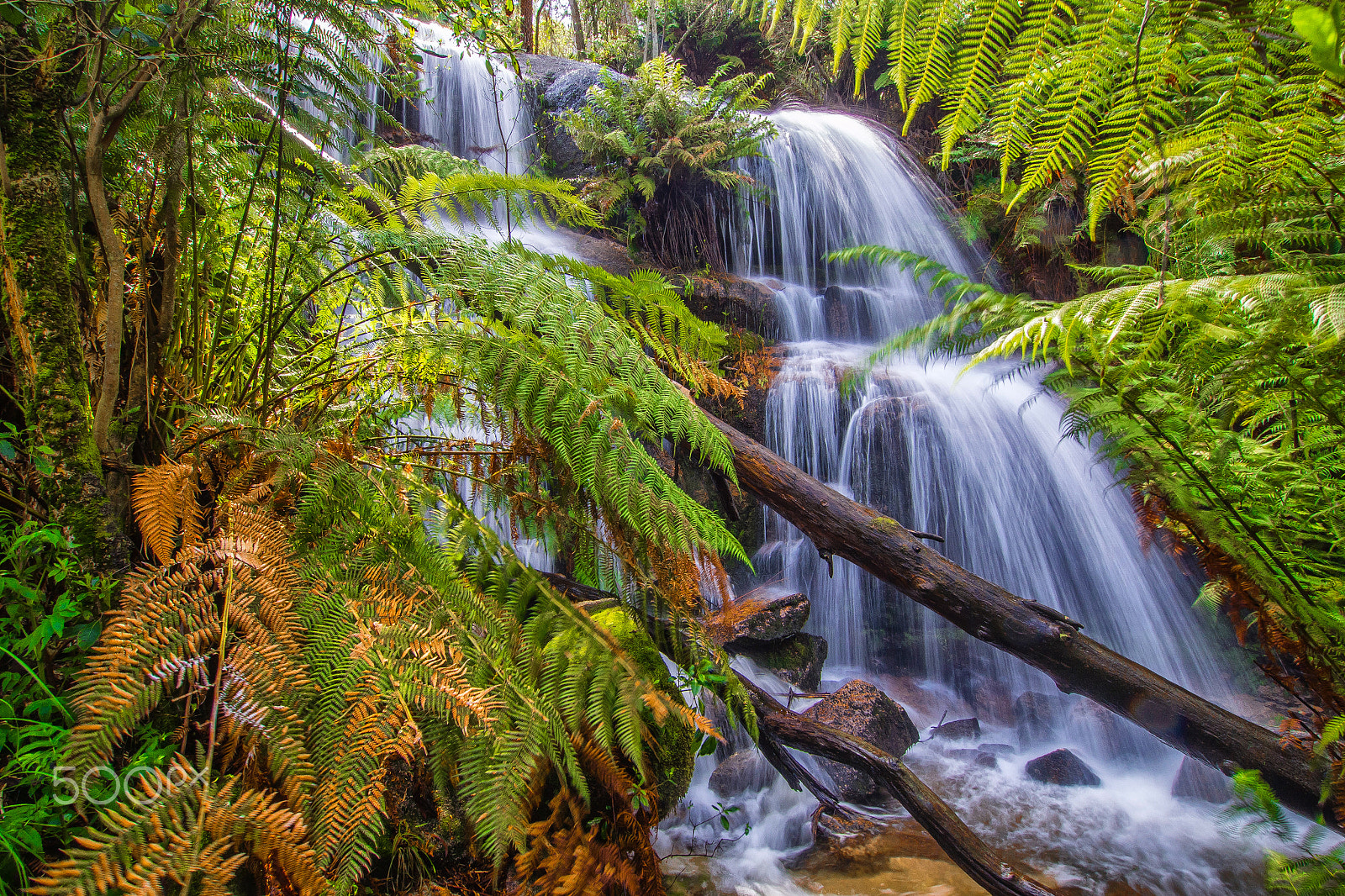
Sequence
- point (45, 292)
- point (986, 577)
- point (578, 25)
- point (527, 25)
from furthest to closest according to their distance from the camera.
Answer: point (578, 25)
point (527, 25)
point (986, 577)
point (45, 292)

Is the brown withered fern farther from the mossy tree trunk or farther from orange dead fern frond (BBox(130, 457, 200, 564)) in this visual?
the mossy tree trunk

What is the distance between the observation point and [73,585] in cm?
101

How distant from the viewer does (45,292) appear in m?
1.05

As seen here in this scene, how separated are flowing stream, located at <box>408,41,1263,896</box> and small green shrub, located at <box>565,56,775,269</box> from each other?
2.25ft

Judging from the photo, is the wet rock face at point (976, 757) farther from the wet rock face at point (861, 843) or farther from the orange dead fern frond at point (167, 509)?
the orange dead fern frond at point (167, 509)

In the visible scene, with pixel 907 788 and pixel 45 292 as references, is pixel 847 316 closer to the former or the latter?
pixel 907 788

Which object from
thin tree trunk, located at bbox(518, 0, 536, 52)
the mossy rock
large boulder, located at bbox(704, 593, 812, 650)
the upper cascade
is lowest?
large boulder, located at bbox(704, 593, 812, 650)

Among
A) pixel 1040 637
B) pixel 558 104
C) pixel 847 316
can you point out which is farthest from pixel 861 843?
pixel 558 104

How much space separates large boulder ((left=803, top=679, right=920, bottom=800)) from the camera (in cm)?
329

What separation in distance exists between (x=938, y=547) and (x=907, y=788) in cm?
355

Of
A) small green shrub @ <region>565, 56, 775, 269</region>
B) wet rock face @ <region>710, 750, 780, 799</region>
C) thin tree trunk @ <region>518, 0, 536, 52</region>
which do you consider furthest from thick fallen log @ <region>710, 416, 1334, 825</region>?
thin tree trunk @ <region>518, 0, 536, 52</region>

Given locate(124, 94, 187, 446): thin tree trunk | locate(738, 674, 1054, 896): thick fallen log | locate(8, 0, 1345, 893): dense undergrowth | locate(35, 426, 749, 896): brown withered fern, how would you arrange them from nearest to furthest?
1. locate(35, 426, 749, 896): brown withered fern
2. locate(8, 0, 1345, 893): dense undergrowth
3. locate(124, 94, 187, 446): thin tree trunk
4. locate(738, 674, 1054, 896): thick fallen log

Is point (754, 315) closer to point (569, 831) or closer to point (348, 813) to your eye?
point (569, 831)

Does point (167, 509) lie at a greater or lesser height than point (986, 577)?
greater
